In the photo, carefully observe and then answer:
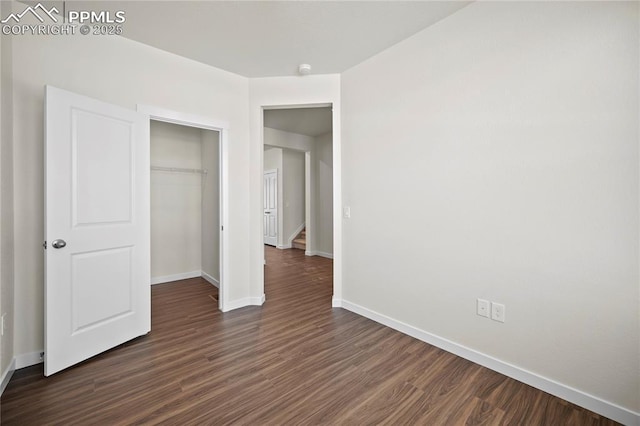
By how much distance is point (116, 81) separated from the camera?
A: 7.83 feet

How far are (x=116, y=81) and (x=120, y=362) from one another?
2.27 m

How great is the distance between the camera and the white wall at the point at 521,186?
59.3 inches

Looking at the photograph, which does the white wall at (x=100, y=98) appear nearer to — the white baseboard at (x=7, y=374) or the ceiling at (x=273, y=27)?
the white baseboard at (x=7, y=374)

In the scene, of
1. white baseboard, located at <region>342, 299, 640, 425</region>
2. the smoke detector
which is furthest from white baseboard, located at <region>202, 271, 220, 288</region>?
the smoke detector

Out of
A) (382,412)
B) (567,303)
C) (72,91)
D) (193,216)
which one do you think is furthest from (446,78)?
(193,216)

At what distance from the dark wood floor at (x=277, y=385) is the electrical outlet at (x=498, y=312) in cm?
38

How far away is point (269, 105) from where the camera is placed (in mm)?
3211

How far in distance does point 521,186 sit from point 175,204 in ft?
14.0

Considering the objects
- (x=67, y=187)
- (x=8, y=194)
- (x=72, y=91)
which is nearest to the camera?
(x=8, y=194)

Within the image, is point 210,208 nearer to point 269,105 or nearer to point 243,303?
point 243,303

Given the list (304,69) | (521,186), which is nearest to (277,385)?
(521,186)

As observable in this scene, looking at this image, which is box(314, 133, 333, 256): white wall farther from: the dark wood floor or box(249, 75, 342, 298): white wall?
the dark wood floor

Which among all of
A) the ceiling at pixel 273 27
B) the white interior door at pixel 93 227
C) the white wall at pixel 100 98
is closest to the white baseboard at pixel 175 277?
the white wall at pixel 100 98

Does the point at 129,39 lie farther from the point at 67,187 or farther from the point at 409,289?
the point at 409,289
